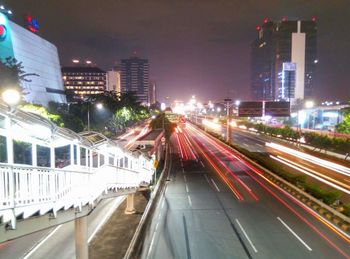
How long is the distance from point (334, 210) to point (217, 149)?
3972 centimetres

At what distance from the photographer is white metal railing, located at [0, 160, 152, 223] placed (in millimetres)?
7012

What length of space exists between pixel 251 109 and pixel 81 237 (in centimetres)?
4469

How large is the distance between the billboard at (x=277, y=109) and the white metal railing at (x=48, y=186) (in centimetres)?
4231

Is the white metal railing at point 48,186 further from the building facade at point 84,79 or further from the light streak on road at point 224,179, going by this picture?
the building facade at point 84,79

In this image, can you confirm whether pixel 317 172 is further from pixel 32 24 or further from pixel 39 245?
pixel 32 24

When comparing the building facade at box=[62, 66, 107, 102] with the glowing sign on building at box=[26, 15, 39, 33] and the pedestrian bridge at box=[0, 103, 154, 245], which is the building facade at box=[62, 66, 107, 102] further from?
the pedestrian bridge at box=[0, 103, 154, 245]

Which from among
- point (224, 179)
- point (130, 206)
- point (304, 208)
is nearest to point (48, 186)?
point (130, 206)

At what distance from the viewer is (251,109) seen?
53250 millimetres

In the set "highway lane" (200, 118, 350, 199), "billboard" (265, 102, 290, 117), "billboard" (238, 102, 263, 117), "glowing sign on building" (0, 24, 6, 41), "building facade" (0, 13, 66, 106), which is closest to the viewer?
"highway lane" (200, 118, 350, 199)

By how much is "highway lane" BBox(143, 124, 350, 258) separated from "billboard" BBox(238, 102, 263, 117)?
73.7 ft

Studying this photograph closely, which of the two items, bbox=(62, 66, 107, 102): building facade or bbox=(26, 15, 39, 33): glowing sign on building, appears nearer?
bbox=(26, 15, 39, 33): glowing sign on building

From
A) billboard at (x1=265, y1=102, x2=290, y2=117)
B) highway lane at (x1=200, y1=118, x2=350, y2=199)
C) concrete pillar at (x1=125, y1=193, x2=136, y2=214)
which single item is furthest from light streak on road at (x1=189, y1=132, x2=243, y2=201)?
billboard at (x1=265, y1=102, x2=290, y2=117)

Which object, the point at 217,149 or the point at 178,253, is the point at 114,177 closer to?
the point at 178,253

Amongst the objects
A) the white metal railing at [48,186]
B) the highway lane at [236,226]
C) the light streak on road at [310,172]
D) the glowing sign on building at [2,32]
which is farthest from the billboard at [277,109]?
Answer: the glowing sign on building at [2,32]
